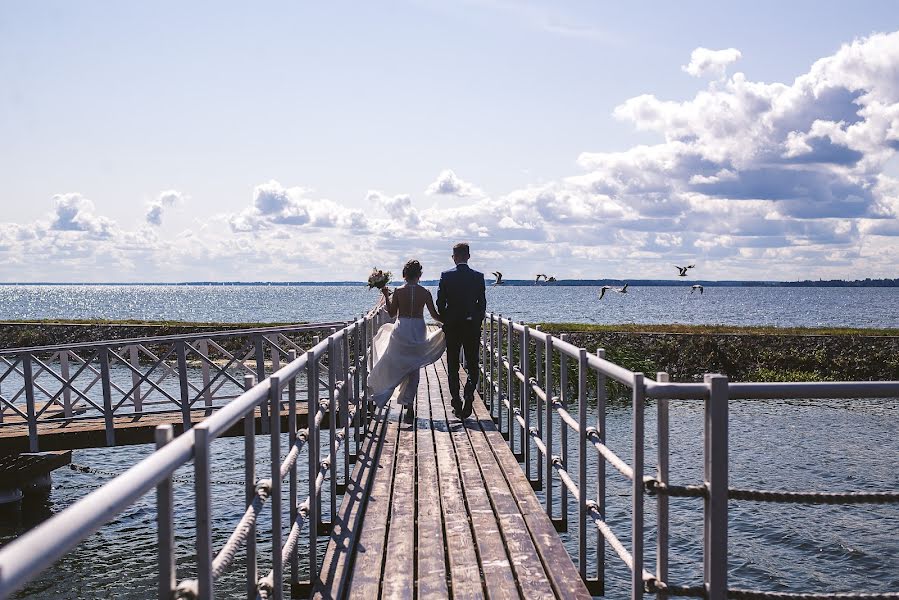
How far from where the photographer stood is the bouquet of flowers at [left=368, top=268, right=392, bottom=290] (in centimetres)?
1316

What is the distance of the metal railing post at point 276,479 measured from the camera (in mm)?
4266

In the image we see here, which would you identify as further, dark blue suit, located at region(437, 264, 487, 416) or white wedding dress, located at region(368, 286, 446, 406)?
white wedding dress, located at region(368, 286, 446, 406)

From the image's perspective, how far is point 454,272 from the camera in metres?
11.0

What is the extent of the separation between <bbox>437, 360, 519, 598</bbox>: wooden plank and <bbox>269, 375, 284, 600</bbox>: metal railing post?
1223 millimetres

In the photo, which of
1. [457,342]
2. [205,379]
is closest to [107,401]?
[205,379]

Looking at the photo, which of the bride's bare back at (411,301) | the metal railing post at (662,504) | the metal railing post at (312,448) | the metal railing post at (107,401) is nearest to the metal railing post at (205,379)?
the metal railing post at (107,401)

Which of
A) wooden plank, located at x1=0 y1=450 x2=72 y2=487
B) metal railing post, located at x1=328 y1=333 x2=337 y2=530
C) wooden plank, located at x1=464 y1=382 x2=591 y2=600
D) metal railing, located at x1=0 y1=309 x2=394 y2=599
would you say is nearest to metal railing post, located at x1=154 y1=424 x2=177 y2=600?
metal railing, located at x1=0 y1=309 x2=394 y2=599

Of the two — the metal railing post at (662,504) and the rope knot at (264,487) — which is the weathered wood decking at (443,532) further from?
the rope knot at (264,487)

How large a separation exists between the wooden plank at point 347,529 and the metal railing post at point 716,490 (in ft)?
6.80

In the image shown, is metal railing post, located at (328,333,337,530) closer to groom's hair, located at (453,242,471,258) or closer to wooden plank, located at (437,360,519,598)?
wooden plank, located at (437,360,519,598)

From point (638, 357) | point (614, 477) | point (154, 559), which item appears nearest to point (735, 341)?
point (638, 357)

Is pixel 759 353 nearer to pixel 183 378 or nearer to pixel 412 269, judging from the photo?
pixel 412 269

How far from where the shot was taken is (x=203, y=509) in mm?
2965

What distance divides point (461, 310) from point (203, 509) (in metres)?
8.27
